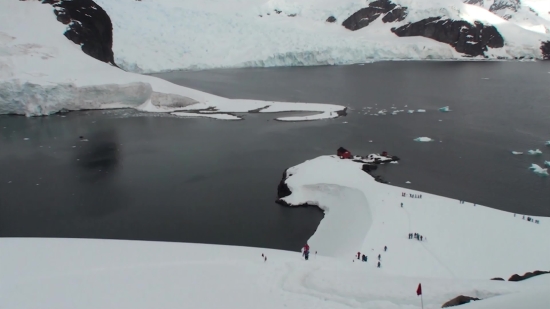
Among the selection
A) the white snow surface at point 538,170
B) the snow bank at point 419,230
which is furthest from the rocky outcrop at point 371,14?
the snow bank at point 419,230

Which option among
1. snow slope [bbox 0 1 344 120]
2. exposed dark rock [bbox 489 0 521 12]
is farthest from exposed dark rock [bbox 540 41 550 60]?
snow slope [bbox 0 1 344 120]

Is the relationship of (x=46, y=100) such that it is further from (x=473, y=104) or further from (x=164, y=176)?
(x=473, y=104)

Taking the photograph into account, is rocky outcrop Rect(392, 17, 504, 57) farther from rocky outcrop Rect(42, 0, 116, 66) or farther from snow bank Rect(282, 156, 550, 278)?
snow bank Rect(282, 156, 550, 278)

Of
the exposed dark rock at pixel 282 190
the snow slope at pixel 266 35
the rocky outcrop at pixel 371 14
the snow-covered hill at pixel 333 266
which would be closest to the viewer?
the snow-covered hill at pixel 333 266

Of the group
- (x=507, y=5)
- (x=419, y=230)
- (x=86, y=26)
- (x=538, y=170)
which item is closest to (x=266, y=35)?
(x=86, y=26)

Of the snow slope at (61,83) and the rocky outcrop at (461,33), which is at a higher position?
the rocky outcrop at (461,33)

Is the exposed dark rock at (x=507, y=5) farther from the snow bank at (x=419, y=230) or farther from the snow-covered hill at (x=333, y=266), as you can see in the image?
the snow-covered hill at (x=333, y=266)

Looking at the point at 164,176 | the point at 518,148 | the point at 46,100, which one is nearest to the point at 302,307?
the point at 164,176

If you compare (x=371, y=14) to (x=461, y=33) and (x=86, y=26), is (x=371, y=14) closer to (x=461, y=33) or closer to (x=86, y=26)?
(x=461, y=33)
